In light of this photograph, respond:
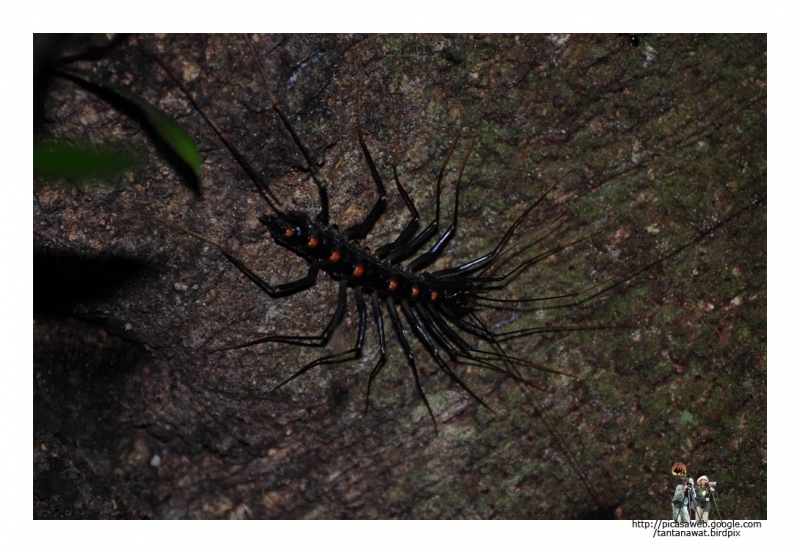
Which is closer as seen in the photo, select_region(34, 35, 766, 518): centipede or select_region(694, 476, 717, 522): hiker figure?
select_region(34, 35, 766, 518): centipede

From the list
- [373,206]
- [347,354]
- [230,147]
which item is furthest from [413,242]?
[230,147]

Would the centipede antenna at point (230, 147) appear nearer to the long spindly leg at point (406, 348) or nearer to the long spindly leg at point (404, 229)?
the long spindly leg at point (404, 229)

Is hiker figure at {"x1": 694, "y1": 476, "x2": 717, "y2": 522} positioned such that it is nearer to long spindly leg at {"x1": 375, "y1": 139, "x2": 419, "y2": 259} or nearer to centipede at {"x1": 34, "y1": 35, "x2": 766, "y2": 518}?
centipede at {"x1": 34, "y1": 35, "x2": 766, "y2": 518}

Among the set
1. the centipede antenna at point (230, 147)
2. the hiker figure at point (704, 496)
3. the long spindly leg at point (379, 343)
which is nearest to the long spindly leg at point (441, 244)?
the long spindly leg at point (379, 343)

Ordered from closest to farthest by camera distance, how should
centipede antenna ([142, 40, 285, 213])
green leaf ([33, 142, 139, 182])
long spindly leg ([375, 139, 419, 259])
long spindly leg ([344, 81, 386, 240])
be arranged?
green leaf ([33, 142, 139, 182]), centipede antenna ([142, 40, 285, 213]), long spindly leg ([344, 81, 386, 240]), long spindly leg ([375, 139, 419, 259])

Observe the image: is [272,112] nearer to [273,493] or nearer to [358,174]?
[358,174]

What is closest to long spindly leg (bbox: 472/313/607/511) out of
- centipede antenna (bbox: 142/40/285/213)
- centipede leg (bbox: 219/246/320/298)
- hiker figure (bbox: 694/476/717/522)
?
hiker figure (bbox: 694/476/717/522)
